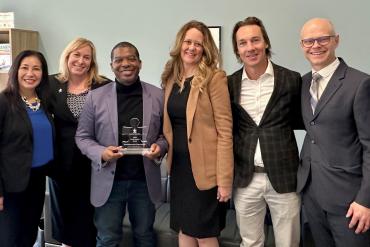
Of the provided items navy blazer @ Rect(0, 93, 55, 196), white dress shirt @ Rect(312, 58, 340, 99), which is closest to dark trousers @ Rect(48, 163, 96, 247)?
navy blazer @ Rect(0, 93, 55, 196)

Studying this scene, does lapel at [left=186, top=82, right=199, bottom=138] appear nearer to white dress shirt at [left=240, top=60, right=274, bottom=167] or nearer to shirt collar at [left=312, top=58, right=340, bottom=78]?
white dress shirt at [left=240, top=60, right=274, bottom=167]

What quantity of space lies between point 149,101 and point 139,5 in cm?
210

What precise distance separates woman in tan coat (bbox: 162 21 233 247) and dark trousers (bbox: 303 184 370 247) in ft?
1.27

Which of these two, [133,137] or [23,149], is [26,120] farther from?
Answer: [133,137]

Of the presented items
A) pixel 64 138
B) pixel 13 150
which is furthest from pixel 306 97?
pixel 13 150

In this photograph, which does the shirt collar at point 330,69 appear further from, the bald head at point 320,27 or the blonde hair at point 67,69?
the blonde hair at point 67,69

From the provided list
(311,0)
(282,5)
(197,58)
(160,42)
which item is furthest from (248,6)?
(197,58)

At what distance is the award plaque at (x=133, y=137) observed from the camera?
6.11 ft

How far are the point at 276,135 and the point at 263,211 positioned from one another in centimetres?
40

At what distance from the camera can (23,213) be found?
196 cm

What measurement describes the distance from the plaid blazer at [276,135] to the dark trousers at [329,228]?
117mm

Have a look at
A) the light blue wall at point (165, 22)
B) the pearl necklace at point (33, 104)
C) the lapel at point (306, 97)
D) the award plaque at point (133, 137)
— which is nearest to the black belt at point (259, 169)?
the lapel at point (306, 97)

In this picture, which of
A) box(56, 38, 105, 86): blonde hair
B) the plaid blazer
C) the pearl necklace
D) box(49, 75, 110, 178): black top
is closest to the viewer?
the plaid blazer

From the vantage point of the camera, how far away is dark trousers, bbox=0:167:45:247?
1.90 metres
